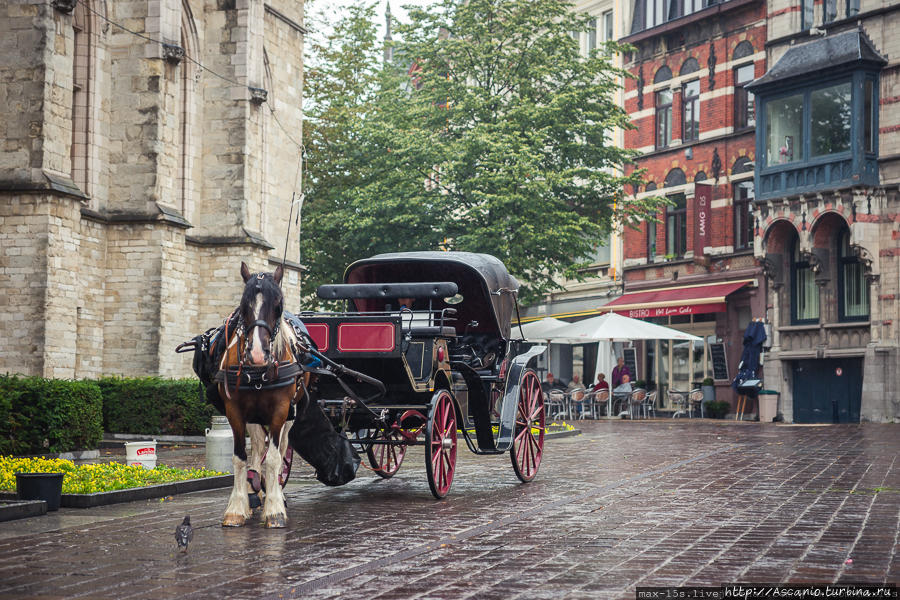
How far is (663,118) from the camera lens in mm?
37719

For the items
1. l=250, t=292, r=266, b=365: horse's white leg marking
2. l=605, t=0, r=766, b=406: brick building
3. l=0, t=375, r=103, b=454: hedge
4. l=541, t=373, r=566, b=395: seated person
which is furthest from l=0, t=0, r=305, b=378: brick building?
l=250, t=292, r=266, b=365: horse's white leg marking

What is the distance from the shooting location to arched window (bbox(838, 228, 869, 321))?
29938mm

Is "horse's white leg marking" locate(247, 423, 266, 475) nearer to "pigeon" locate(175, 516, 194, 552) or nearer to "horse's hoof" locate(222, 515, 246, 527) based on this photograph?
"horse's hoof" locate(222, 515, 246, 527)

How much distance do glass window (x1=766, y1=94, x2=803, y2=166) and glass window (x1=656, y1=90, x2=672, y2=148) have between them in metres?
5.52

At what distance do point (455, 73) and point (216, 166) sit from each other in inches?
305

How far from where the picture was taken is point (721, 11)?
114ft

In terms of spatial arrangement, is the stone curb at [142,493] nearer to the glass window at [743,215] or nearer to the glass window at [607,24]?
the glass window at [743,215]

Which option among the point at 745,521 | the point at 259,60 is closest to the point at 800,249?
the point at 259,60

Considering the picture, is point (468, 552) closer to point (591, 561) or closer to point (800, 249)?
point (591, 561)

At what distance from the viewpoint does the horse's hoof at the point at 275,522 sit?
832 centimetres

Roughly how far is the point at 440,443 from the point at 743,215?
26.0m

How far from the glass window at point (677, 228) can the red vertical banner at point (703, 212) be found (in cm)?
157

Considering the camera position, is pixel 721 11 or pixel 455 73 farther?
pixel 721 11

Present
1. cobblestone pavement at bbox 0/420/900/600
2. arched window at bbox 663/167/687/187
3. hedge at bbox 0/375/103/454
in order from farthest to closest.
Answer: arched window at bbox 663/167/687/187
hedge at bbox 0/375/103/454
cobblestone pavement at bbox 0/420/900/600
